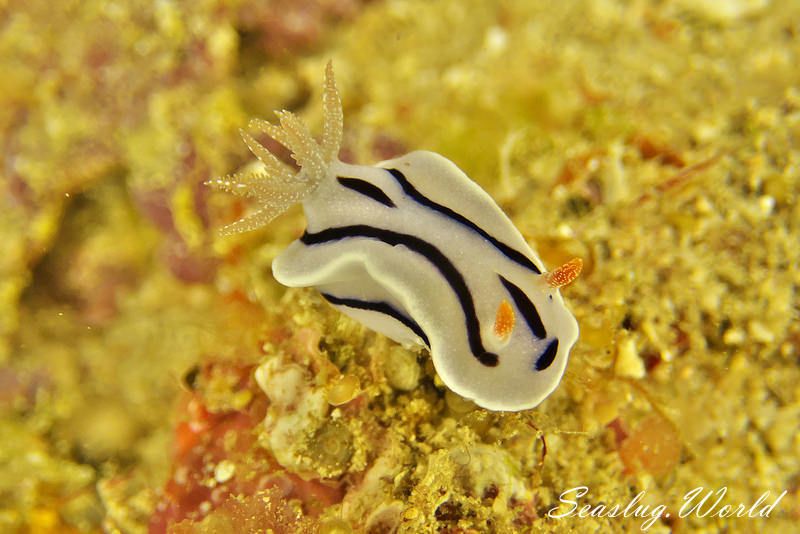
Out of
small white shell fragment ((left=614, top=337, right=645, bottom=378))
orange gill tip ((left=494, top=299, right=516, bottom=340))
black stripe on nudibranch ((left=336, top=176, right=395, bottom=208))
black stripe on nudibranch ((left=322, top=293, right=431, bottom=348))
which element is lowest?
small white shell fragment ((left=614, top=337, right=645, bottom=378))

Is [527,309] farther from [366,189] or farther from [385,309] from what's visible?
[366,189]

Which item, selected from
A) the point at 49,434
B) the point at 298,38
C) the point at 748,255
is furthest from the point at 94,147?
the point at 748,255

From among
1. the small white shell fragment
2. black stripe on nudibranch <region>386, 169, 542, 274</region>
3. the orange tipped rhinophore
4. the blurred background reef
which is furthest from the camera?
the small white shell fragment

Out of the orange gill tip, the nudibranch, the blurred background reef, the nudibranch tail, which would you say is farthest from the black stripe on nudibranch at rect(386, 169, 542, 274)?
the blurred background reef

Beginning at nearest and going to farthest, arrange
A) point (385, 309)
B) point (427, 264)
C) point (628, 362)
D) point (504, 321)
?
point (504, 321) < point (427, 264) < point (385, 309) < point (628, 362)

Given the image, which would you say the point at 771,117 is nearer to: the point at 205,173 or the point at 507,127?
the point at 507,127

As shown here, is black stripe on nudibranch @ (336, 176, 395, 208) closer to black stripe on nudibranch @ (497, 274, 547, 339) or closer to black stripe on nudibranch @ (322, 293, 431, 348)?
black stripe on nudibranch @ (322, 293, 431, 348)

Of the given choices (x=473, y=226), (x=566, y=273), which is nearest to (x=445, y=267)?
(x=473, y=226)
